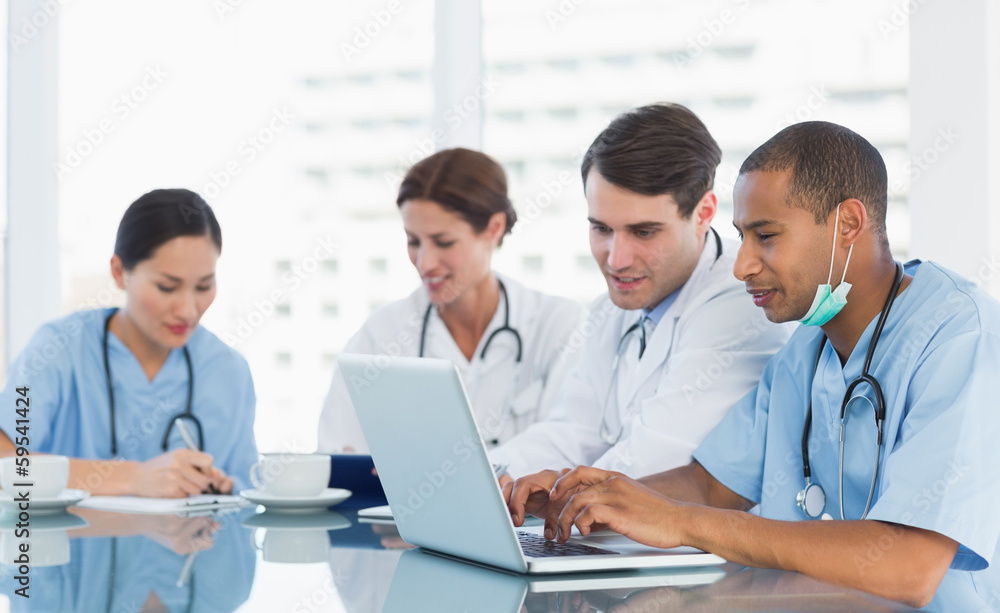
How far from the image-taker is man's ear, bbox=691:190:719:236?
1.93 m

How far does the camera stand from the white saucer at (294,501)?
1512 millimetres

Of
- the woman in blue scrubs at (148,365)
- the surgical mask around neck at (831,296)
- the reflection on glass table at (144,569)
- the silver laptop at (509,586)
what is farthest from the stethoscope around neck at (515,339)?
the silver laptop at (509,586)

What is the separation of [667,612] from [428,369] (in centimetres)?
32

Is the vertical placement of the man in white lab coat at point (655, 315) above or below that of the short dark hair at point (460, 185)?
below

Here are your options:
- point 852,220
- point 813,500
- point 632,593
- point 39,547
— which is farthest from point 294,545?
point 852,220

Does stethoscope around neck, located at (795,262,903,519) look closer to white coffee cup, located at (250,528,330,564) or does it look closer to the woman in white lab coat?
white coffee cup, located at (250,528,330,564)

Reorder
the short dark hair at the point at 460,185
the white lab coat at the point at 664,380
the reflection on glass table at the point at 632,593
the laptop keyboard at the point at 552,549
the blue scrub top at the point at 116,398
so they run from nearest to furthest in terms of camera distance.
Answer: the reflection on glass table at the point at 632,593 → the laptop keyboard at the point at 552,549 → the white lab coat at the point at 664,380 → the blue scrub top at the point at 116,398 → the short dark hair at the point at 460,185

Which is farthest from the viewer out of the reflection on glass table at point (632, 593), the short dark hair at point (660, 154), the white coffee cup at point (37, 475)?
the short dark hair at point (660, 154)

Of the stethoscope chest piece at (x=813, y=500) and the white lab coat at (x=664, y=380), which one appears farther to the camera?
the white lab coat at (x=664, y=380)

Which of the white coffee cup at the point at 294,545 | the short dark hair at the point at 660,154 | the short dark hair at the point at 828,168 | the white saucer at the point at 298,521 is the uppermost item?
the short dark hair at the point at 660,154

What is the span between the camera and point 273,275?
11.4 ft

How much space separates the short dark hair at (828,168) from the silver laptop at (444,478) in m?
0.53

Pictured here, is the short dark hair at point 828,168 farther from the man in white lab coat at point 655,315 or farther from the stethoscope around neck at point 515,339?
the stethoscope around neck at point 515,339

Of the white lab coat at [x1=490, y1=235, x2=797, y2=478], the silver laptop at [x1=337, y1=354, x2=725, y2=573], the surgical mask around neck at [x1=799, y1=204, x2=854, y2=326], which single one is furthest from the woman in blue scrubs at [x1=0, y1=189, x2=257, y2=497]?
the surgical mask around neck at [x1=799, y1=204, x2=854, y2=326]
